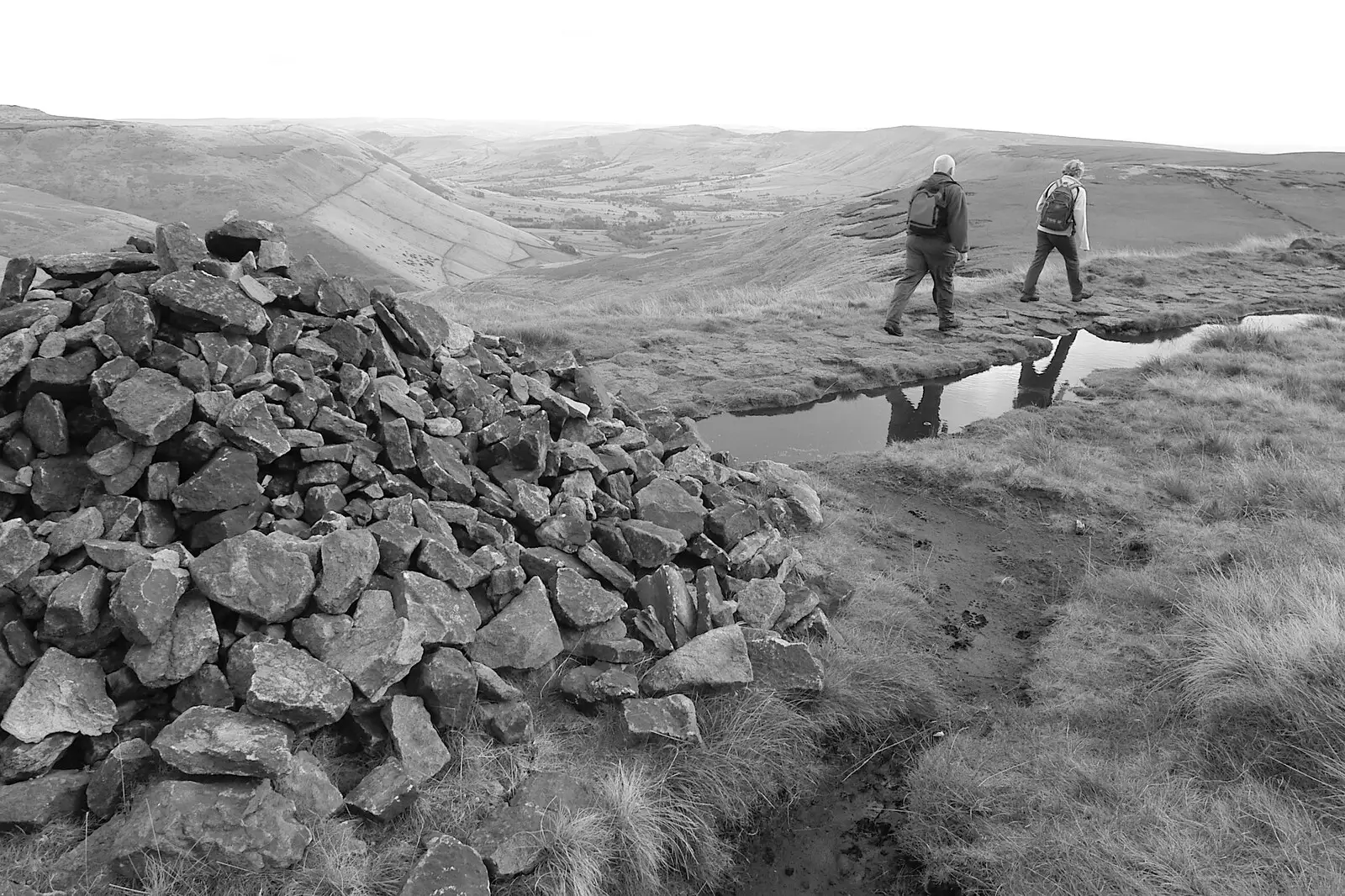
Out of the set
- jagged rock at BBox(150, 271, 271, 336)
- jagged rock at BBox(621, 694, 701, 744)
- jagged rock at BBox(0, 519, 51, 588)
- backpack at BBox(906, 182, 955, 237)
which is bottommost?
jagged rock at BBox(621, 694, 701, 744)

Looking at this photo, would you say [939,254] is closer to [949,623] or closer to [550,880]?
[949,623]

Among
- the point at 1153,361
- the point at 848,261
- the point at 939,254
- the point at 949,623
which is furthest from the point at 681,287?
the point at 949,623

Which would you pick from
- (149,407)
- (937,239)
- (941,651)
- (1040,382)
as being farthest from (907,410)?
(149,407)

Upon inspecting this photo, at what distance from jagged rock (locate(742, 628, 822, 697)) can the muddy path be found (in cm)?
58

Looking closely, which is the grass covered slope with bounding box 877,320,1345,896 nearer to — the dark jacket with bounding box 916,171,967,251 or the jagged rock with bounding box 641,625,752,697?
the jagged rock with bounding box 641,625,752,697

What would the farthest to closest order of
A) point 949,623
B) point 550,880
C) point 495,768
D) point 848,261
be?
point 848,261 < point 949,623 < point 495,768 < point 550,880

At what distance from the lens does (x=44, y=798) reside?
3604mm

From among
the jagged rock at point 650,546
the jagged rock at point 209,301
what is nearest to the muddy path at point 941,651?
the jagged rock at point 650,546

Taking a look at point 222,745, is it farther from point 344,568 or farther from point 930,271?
point 930,271

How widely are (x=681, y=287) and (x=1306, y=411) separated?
89.2ft

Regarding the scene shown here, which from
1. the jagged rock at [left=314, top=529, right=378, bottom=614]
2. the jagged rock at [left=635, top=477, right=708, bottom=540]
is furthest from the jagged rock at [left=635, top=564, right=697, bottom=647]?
the jagged rock at [left=314, top=529, right=378, bottom=614]

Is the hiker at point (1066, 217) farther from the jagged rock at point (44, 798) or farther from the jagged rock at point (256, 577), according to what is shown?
the jagged rock at point (44, 798)

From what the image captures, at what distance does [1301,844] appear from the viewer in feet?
11.8

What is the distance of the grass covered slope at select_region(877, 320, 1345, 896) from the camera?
3.71 meters
